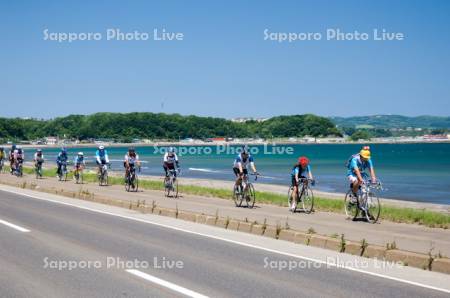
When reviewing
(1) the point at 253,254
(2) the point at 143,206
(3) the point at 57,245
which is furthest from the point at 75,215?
(1) the point at 253,254

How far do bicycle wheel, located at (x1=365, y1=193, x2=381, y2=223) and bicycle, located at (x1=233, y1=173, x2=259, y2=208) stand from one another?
4.85 m

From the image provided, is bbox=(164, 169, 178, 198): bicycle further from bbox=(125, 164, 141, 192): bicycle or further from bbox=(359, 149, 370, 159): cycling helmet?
bbox=(359, 149, 370, 159): cycling helmet

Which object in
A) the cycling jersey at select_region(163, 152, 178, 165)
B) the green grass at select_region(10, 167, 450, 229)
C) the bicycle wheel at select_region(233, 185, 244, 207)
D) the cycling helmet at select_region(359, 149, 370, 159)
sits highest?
the cycling helmet at select_region(359, 149, 370, 159)

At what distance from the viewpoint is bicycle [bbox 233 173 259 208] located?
19453 mm

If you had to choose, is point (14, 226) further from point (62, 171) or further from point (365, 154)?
point (62, 171)

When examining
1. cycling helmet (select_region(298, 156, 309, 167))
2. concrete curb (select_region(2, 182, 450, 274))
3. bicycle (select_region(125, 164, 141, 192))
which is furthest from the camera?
bicycle (select_region(125, 164, 141, 192))

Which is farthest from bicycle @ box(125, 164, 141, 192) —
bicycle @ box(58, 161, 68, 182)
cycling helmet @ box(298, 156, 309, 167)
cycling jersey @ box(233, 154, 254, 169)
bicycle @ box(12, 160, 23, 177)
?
bicycle @ box(12, 160, 23, 177)

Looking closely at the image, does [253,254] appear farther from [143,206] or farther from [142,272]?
[143,206]

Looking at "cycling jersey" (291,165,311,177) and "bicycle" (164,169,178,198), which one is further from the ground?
"cycling jersey" (291,165,311,177)

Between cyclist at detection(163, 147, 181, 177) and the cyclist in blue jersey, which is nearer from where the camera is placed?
the cyclist in blue jersey

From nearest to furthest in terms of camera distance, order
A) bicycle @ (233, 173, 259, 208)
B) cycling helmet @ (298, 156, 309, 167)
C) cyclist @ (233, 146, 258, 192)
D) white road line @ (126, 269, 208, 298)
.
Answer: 1. white road line @ (126, 269, 208, 298)
2. cycling helmet @ (298, 156, 309, 167)
3. cyclist @ (233, 146, 258, 192)
4. bicycle @ (233, 173, 259, 208)

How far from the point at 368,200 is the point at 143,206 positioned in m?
7.19

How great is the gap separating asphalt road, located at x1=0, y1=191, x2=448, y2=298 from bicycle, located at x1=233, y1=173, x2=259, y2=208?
5.47 meters

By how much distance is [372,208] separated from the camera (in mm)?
15406
